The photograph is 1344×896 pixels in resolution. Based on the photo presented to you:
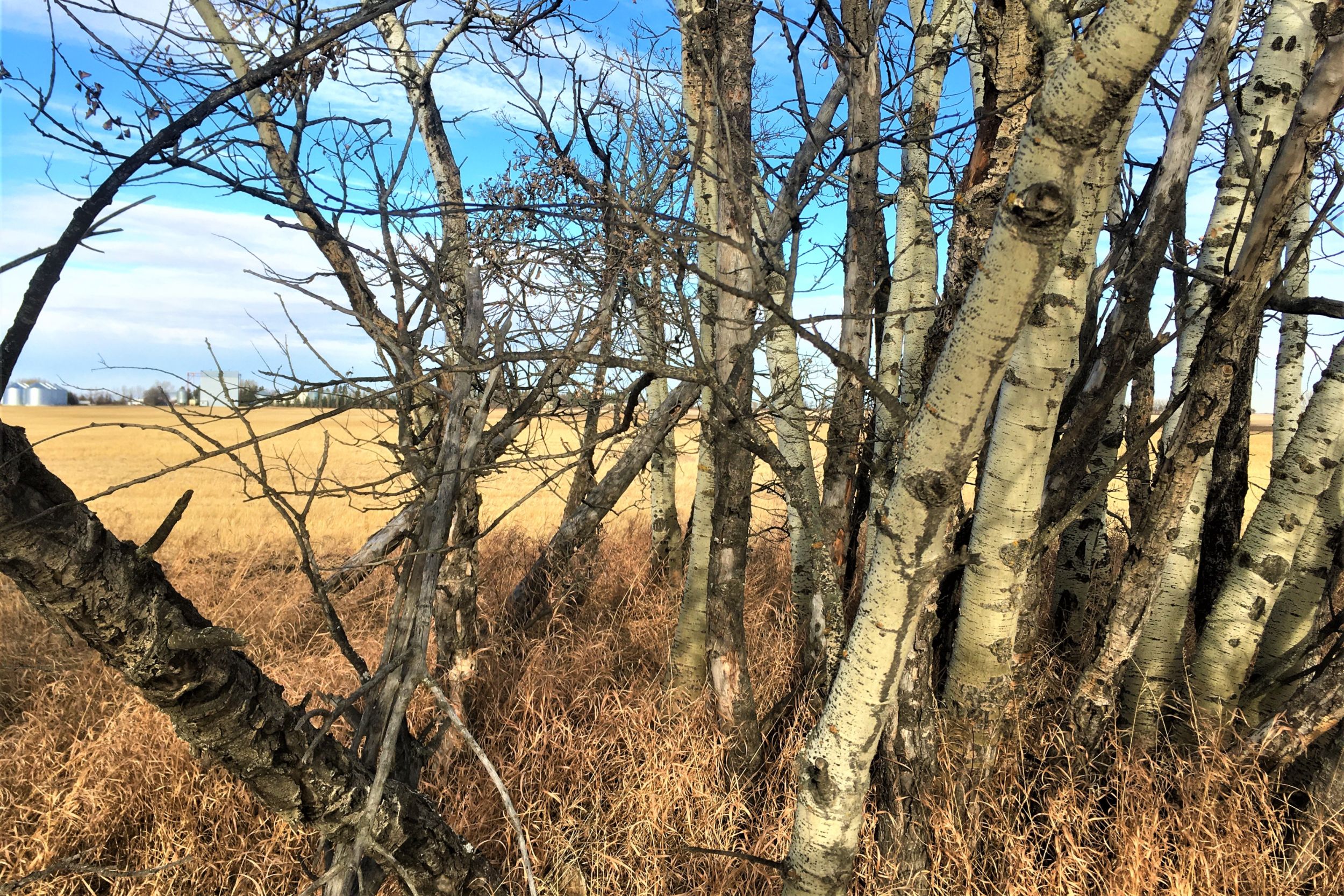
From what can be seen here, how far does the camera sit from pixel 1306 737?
305cm

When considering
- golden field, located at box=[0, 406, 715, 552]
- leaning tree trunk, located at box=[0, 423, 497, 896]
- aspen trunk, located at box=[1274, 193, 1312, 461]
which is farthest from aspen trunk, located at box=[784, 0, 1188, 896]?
aspen trunk, located at box=[1274, 193, 1312, 461]

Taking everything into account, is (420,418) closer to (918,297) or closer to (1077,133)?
(918,297)

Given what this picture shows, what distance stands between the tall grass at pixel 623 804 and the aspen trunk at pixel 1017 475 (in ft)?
1.40

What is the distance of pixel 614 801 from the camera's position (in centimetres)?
333

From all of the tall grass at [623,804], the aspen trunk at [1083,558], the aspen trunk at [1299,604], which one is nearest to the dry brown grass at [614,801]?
the tall grass at [623,804]

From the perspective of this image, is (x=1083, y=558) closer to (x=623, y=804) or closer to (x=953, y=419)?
(x=623, y=804)

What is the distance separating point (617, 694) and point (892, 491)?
248 cm

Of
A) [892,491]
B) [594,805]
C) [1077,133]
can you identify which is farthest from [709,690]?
[1077,133]

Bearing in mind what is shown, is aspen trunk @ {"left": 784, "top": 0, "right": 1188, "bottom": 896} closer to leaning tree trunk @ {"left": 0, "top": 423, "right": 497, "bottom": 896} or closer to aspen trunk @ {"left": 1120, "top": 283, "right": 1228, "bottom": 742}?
leaning tree trunk @ {"left": 0, "top": 423, "right": 497, "bottom": 896}

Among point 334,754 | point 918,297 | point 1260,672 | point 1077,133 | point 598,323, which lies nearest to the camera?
point 1077,133

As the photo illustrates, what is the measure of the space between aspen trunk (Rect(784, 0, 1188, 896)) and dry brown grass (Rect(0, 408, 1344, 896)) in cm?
84

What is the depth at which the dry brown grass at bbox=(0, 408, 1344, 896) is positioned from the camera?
9.49ft

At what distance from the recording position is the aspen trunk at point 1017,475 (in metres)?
2.55

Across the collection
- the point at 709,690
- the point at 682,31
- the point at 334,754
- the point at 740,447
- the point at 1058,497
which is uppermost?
the point at 682,31
